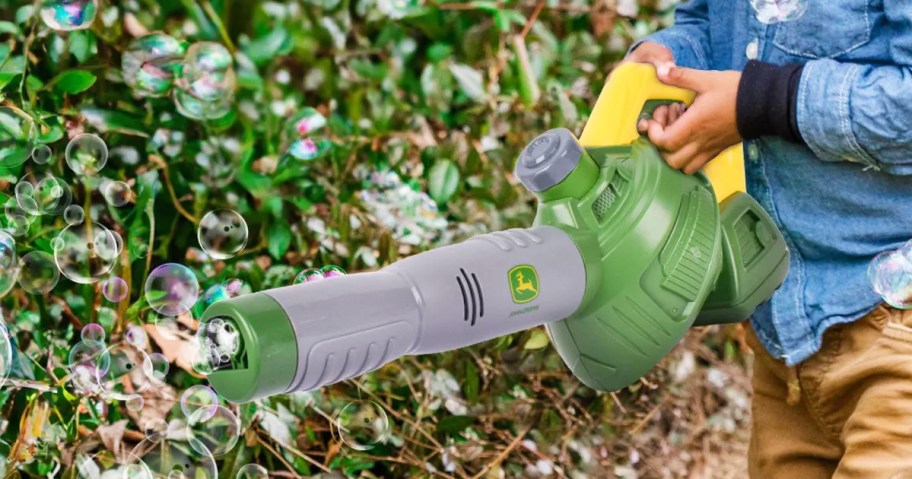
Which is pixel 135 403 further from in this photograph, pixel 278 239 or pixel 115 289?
pixel 278 239

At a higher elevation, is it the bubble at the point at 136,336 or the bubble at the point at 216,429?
the bubble at the point at 216,429

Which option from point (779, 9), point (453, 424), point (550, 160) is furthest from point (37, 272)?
point (779, 9)

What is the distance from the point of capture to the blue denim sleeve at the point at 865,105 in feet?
3.96

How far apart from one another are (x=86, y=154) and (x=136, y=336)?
27 centimetres

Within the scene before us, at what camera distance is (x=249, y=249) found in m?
1.95

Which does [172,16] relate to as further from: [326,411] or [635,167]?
[635,167]

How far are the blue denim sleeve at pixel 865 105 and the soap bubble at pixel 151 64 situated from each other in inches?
37.3

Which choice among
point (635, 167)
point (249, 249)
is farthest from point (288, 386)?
point (249, 249)

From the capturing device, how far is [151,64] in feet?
5.84

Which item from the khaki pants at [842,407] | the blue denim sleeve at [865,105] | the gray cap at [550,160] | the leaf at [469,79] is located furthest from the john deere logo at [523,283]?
the leaf at [469,79]

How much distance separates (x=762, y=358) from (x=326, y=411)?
0.67m

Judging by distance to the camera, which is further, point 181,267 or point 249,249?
point 249,249

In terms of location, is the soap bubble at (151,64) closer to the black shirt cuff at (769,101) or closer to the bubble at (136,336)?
the bubble at (136,336)

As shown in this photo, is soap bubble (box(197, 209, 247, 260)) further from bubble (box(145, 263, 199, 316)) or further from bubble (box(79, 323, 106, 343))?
bubble (box(79, 323, 106, 343))
